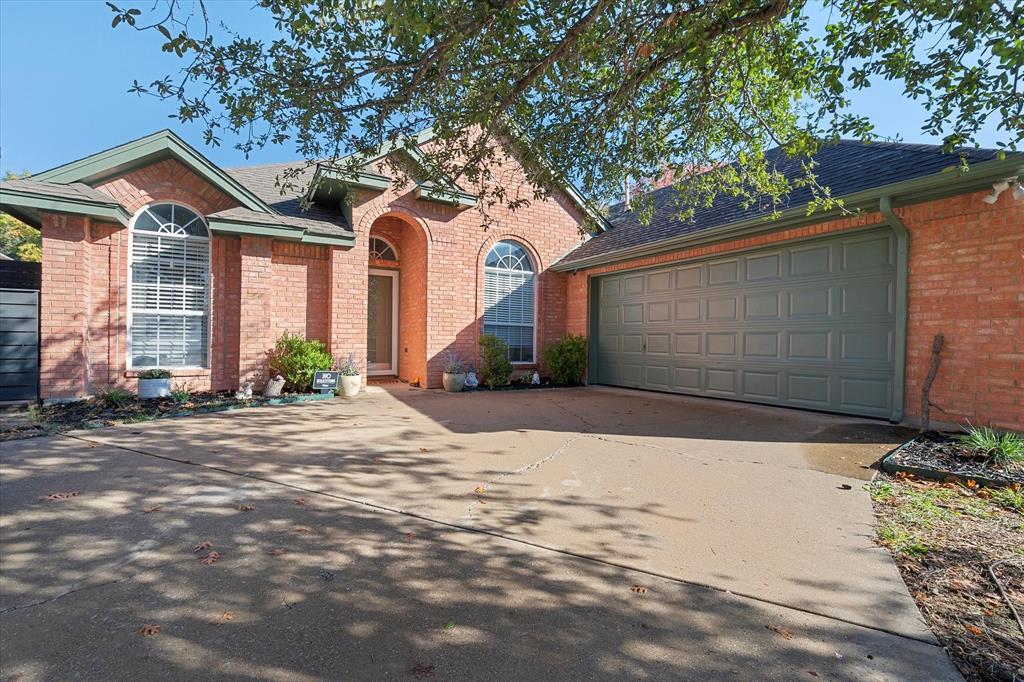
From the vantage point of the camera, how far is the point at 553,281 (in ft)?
42.2

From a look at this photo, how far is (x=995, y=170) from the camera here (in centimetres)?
547

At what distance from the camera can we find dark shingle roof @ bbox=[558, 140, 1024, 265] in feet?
21.5

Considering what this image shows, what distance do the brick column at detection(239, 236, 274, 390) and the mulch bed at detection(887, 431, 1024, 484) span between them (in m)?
9.65

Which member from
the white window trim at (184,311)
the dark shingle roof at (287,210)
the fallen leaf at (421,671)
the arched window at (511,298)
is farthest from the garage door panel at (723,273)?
the white window trim at (184,311)

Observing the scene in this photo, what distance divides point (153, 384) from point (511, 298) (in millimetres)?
7532

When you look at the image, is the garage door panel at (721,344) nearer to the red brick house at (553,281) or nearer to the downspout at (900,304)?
the red brick house at (553,281)

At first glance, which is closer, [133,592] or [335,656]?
[335,656]

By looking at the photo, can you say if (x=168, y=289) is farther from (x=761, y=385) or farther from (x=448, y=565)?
(x=761, y=385)

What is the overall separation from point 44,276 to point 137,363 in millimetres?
1856

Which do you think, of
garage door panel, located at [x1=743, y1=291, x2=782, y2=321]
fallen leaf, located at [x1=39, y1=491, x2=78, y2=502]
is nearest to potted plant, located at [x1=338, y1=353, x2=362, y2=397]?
fallen leaf, located at [x1=39, y1=491, x2=78, y2=502]

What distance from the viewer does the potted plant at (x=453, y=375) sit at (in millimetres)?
10695

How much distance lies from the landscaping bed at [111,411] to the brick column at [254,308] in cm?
64

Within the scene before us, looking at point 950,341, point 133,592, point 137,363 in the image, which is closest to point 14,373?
point 137,363

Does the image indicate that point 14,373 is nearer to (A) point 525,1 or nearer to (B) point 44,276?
(B) point 44,276
